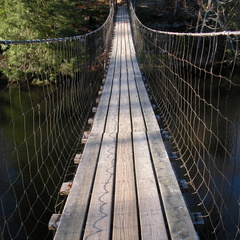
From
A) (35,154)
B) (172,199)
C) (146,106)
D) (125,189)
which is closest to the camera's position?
(172,199)

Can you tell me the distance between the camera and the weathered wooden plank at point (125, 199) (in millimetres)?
1262

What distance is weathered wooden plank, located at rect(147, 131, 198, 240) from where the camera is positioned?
48.8 inches

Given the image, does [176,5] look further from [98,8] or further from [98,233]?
[98,233]

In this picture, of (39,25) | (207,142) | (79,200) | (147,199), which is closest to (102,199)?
(79,200)

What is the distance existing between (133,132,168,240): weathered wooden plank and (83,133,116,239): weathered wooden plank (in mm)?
152

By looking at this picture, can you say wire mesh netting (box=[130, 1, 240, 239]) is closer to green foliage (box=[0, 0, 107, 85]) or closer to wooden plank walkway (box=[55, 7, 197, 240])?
wooden plank walkway (box=[55, 7, 197, 240])

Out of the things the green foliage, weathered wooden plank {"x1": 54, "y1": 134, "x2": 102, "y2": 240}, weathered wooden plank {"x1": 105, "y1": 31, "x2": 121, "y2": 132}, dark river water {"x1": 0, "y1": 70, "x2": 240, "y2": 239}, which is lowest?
dark river water {"x1": 0, "y1": 70, "x2": 240, "y2": 239}

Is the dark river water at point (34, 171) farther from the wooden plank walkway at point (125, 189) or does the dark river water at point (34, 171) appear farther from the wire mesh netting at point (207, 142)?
the wire mesh netting at point (207, 142)

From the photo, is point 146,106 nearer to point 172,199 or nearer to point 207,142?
point 172,199

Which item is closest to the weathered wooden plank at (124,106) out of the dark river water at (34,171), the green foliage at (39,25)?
the dark river water at (34,171)

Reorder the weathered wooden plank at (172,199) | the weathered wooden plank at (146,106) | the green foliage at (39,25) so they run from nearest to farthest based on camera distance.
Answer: the weathered wooden plank at (172,199) < the weathered wooden plank at (146,106) < the green foliage at (39,25)

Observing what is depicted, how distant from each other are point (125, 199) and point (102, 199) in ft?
0.38

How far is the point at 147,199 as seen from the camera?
4.78 feet

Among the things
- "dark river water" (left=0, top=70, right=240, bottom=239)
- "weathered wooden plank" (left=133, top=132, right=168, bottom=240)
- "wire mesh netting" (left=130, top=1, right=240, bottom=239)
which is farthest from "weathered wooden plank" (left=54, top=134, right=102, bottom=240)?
"wire mesh netting" (left=130, top=1, right=240, bottom=239)
